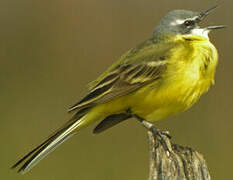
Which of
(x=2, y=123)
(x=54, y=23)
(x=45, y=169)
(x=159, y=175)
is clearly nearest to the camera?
(x=159, y=175)

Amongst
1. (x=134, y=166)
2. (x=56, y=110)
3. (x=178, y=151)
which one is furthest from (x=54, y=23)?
(x=178, y=151)

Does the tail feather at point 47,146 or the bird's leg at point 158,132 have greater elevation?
the tail feather at point 47,146

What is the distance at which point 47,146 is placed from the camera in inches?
245

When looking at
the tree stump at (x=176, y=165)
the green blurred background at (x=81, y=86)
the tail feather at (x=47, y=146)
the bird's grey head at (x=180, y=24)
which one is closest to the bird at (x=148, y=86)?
the tail feather at (x=47, y=146)

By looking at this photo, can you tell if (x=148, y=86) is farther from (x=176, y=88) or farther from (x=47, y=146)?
(x=47, y=146)

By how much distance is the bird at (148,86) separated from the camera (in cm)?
646

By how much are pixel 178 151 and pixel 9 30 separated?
14.8 ft

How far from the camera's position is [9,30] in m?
9.55

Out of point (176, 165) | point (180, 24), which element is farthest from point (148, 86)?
point (176, 165)

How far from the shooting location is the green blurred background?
8.02 m

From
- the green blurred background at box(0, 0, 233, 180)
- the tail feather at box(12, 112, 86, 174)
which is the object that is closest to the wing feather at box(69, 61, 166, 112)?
the tail feather at box(12, 112, 86, 174)

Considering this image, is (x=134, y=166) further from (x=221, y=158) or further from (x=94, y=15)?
(x=94, y=15)

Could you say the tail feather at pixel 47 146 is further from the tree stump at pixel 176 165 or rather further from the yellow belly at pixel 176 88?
the tree stump at pixel 176 165

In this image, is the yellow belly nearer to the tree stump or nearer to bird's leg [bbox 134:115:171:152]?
bird's leg [bbox 134:115:171:152]
